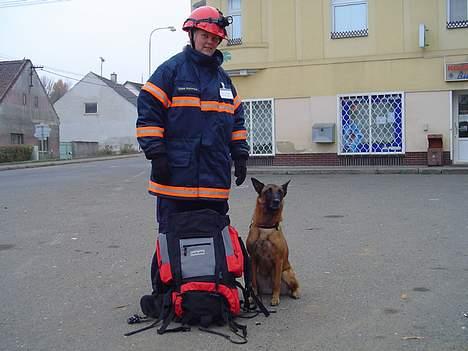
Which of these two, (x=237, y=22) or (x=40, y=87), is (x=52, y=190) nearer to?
(x=237, y=22)

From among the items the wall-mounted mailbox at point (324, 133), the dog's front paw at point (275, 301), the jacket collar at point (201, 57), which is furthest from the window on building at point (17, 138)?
the dog's front paw at point (275, 301)

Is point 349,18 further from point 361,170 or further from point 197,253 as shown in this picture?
point 197,253

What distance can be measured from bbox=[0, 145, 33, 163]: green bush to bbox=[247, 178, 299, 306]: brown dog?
33.9 m

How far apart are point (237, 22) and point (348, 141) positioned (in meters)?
5.99

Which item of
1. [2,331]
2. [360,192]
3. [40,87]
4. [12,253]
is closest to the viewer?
[2,331]

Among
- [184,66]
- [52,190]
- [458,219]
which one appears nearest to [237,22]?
[52,190]

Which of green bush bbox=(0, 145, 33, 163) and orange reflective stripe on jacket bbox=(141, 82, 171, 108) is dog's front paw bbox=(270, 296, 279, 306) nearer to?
orange reflective stripe on jacket bbox=(141, 82, 171, 108)

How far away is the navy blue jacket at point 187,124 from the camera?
4645 millimetres

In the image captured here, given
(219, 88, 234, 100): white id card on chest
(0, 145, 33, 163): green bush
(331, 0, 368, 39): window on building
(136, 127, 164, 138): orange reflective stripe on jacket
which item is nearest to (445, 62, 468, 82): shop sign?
(331, 0, 368, 39): window on building

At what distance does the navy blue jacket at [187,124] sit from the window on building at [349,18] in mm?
16568

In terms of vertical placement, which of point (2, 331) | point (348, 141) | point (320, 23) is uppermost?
point (320, 23)

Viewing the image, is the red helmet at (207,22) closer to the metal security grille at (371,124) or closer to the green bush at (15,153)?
the metal security grille at (371,124)

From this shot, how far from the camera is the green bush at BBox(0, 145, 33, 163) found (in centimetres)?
3612

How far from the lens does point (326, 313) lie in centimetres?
481
